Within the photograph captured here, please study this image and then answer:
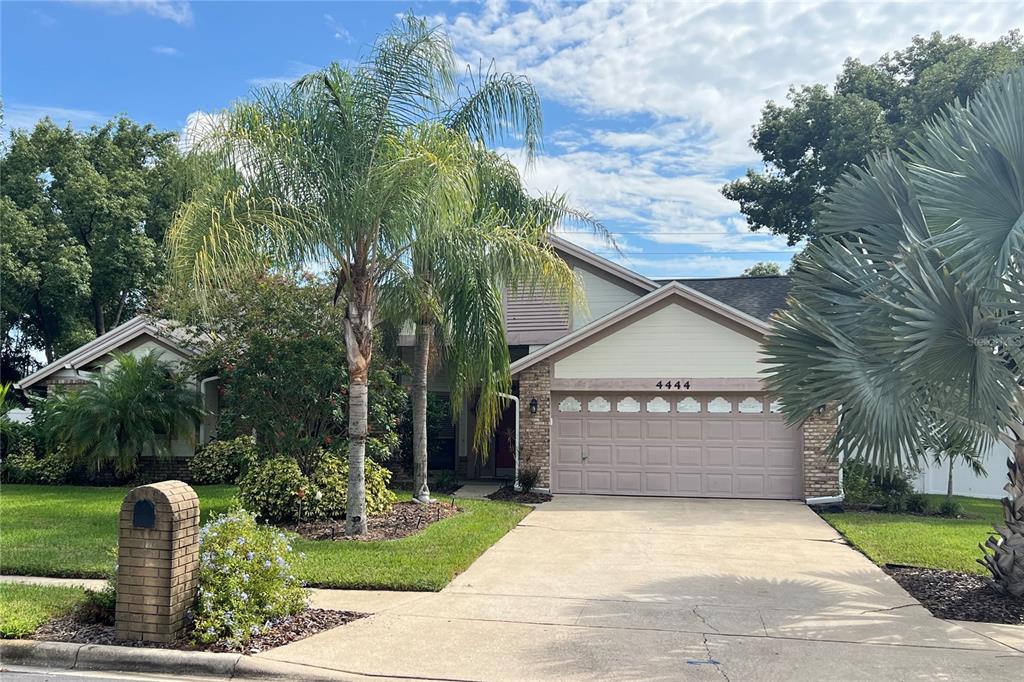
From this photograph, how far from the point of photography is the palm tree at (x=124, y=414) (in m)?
16.5

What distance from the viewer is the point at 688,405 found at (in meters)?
16.3

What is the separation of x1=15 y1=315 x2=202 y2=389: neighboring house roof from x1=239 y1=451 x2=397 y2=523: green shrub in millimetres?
6811

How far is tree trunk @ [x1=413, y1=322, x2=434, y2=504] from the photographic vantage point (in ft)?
45.3

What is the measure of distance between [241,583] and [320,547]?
11.6 ft

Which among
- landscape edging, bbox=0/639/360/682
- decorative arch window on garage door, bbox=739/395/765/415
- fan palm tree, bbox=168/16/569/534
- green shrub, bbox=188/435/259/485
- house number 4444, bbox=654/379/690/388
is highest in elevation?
fan palm tree, bbox=168/16/569/534

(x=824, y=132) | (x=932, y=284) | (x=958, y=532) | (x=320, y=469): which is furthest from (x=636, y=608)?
(x=824, y=132)

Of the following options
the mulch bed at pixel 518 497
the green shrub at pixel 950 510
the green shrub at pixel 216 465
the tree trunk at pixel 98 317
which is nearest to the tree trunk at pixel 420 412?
the mulch bed at pixel 518 497

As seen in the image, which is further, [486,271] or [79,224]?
[79,224]

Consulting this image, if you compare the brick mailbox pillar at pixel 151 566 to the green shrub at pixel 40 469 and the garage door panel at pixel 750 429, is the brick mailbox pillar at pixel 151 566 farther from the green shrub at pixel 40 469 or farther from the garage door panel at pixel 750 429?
the green shrub at pixel 40 469

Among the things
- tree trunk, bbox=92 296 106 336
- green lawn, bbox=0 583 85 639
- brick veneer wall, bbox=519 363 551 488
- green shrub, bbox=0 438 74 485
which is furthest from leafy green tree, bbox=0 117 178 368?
green lawn, bbox=0 583 85 639

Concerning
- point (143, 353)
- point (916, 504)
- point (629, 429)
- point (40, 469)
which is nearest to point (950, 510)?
point (916, 504)

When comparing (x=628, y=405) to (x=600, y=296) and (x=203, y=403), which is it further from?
(x=203, y=403)

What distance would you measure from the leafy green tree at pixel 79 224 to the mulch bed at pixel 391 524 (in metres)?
18.2

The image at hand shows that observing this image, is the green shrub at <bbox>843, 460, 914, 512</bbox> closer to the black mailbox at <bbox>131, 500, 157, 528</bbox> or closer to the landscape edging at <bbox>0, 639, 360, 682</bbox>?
the landscape edging at <bbox>0, 639, 360, 682</bbox>
